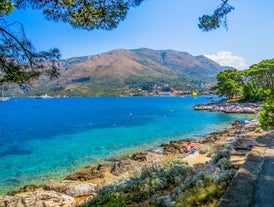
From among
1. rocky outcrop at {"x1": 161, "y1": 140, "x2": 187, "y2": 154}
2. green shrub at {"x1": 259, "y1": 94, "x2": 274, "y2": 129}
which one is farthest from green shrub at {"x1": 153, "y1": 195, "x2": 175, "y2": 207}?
rocky outcrop at {"x1": 161, "y1": 140, "x2": 187, "y2": 154}

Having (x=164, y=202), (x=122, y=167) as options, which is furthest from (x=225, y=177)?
(x=122, y=167)

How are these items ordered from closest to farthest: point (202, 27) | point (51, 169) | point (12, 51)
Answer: point (12, 51) < point (202, 27) < point (51, 169)

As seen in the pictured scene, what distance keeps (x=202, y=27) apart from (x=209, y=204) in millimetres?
7143

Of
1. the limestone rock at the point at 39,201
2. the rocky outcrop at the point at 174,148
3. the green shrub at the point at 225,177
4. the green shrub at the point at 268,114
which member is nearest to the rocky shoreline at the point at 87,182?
the limestone rock at the point at 39,201

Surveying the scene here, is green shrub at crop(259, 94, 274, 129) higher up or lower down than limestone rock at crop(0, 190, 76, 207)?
A: higher up

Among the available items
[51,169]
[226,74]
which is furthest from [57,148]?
[226,74]

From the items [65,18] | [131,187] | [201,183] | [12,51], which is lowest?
[131,187]

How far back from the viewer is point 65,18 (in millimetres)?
8305

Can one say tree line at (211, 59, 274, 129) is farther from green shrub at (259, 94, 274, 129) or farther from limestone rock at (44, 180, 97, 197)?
limestone rock at (44, 180, 97, 197)

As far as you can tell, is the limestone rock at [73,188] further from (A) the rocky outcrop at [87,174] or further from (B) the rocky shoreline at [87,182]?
(A) the rocky outcrop at [87,174]

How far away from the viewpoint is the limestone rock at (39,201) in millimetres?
11516

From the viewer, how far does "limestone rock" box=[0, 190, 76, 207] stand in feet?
37.8

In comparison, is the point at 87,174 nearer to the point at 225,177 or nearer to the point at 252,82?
the point at 225,177

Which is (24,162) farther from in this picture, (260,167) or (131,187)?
(260,167)
